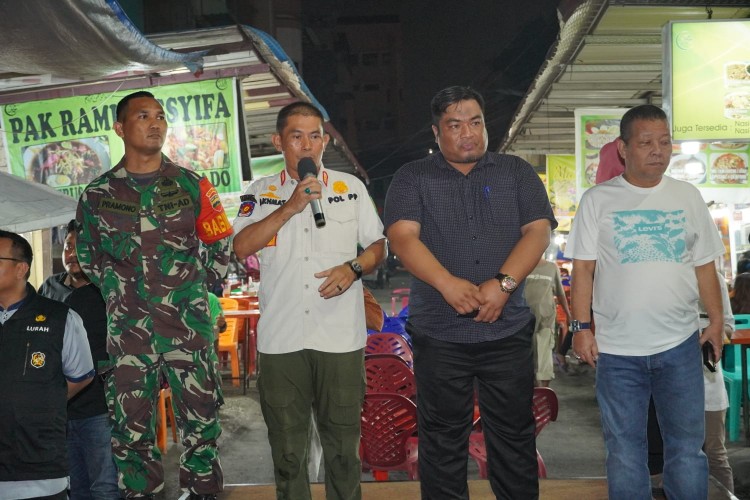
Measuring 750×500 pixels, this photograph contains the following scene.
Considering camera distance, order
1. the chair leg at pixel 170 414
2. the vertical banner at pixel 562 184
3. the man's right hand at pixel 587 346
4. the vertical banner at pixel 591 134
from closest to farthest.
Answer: the man's right hand at pixel 587 346 → the chair leg at pixel 170 414 → the vertical banner at pixel 591 134 → the vertical banner at pixel 562 184

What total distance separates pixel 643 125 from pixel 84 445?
3594mm

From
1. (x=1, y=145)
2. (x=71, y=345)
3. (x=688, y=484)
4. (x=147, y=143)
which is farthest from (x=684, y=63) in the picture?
(x=1, y=145)

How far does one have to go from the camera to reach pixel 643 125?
3.87 metres

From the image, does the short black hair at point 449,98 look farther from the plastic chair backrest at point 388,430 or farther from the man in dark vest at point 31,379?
the man in dark vest at point 31,379

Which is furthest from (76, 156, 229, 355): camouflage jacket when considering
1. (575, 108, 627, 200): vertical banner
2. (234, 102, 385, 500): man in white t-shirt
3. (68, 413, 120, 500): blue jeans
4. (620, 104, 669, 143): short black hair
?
(575, 108, 627, 200): vertical banner

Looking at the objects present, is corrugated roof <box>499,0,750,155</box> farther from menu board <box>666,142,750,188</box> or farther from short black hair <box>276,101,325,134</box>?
short black hair <box>276,101,325,134</box>

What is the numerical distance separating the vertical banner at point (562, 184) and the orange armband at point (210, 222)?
48.2ft

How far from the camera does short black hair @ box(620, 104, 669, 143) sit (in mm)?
3873

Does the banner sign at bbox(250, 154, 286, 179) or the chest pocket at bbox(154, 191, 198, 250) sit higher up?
the banner sign at bbox(250, 154, 286, 179)

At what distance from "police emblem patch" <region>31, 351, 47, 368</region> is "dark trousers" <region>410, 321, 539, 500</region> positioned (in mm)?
1841

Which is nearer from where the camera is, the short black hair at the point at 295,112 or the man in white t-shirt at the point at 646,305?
the man in white t-shirt at the point at 646,305

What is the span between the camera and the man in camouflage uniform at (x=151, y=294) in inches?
145

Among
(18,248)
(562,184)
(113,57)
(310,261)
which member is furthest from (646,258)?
(562,184)

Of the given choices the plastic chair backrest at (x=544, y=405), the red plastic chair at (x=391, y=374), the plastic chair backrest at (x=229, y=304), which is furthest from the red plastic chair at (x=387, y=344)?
the plastic chair backrest at (x=229, y=304)
